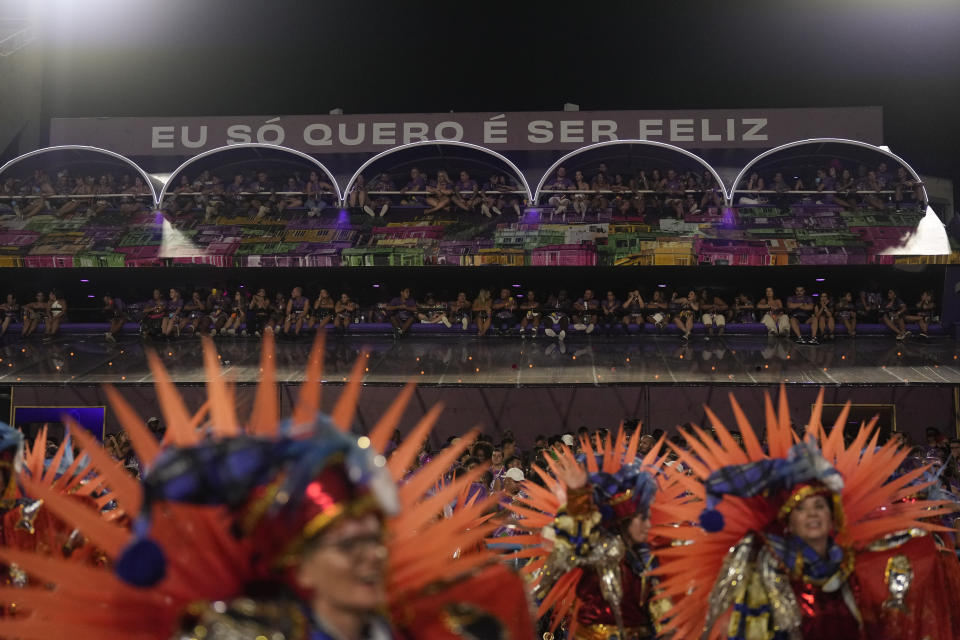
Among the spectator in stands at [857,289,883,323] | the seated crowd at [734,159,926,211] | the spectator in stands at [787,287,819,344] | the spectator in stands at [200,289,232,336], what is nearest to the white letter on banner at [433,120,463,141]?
the spectator in stands at [200,289,232,336]

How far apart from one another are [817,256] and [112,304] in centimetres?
1379

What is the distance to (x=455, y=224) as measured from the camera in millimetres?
18156

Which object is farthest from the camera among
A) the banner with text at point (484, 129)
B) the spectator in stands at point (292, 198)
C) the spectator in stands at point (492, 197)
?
the banner with text at point (484, 129)

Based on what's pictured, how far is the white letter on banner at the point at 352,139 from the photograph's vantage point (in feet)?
67.9

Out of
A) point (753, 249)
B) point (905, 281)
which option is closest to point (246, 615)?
point (753, 249)

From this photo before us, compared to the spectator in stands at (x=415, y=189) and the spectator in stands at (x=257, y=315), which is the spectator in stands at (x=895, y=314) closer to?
the spectator in stands at (x=415, y=189)

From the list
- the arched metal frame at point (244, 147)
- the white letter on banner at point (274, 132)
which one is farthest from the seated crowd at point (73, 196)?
Result: the white letter on banner at point (274, 132)

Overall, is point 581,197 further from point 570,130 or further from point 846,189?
point 846,189

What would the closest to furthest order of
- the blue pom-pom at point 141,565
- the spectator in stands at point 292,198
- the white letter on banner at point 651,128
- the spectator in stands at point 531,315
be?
1. the blue pom-pom at point 141,565
2. the spectator in stands at point 531,315
3. the spectator in stands at point 292,198
4. the white letter on banner at point 651,128

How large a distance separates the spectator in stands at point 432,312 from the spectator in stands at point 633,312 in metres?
3.42

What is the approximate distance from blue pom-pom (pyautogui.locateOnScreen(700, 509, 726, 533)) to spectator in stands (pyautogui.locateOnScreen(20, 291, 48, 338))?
17.0m

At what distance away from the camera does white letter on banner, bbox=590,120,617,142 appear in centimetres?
2023

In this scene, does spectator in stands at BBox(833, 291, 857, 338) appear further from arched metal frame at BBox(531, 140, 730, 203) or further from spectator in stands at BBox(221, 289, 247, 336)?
spectator in stands at BBox(221, 289, 247, 336)

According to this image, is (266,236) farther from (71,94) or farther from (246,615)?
(246,615)
